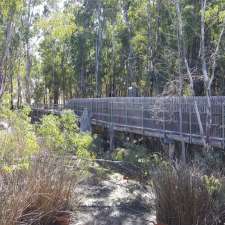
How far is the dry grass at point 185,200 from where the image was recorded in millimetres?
5383

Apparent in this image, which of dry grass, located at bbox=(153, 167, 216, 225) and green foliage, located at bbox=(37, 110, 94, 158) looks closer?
dry grass, located at bbox=(153, 167, 216, 225)

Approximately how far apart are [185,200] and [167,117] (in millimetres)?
9279

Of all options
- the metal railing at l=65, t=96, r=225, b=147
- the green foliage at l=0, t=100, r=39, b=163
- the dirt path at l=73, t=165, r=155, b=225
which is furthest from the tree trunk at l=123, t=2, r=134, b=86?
the green foliage at l=0, t=100, r=39, b=163

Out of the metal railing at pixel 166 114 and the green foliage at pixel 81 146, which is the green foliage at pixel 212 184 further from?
the metal railing at pixel 166 114

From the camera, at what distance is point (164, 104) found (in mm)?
14148

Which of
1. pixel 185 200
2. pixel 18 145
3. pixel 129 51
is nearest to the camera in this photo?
pixel 185 200

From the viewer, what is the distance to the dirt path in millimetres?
6984

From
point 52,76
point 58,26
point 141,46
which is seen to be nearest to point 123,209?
point 58,26

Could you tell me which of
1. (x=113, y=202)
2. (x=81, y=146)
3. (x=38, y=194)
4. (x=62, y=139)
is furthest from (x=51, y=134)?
(x=38, y=194)

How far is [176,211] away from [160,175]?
0.49 m

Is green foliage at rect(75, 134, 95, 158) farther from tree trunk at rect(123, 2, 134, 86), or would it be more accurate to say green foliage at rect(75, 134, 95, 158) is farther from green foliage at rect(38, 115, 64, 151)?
tree trunk at rect(123, 2, 134, 86)

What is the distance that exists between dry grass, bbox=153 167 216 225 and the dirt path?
79cm

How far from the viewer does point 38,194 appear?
5.61 metres

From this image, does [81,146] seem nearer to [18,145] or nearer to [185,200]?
[18,145]
